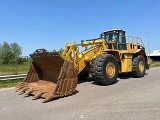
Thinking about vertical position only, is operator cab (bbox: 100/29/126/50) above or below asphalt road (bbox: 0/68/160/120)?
above

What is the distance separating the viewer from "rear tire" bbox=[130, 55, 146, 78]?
12.3 meters

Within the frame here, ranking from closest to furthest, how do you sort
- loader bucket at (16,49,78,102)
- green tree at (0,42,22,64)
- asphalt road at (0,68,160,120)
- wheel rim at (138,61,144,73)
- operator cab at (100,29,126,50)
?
asphalt road at (0,68,160,120) < loader bucket at (16,49,78,102) < operator cab at (100,29,126,50) < wheel rim at (138,61,144,73) < green tree at (0,42,22,64)

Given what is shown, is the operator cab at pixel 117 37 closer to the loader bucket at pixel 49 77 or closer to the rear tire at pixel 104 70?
the rear tire at pixel 104 70

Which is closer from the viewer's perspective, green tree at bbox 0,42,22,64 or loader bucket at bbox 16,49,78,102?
loader bucket at bbox 16,49,78,102

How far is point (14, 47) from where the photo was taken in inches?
3172

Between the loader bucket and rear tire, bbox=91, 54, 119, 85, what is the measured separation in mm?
1601

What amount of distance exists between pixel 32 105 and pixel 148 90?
4488 mm

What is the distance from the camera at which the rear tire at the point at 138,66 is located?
12.3 meters

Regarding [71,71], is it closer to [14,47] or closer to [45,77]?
[45,77]

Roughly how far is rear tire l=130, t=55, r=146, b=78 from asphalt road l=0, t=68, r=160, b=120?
3.89 metres

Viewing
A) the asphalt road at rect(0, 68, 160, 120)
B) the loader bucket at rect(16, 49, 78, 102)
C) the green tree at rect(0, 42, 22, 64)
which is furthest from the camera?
the green tree at rect(0, 42, 22, 64)

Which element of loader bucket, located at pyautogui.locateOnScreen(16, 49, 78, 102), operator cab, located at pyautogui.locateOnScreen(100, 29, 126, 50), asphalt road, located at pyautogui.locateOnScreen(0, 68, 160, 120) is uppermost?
operator cab, located at pyautogui.locateOnScreen(100, 29, 126, 50)

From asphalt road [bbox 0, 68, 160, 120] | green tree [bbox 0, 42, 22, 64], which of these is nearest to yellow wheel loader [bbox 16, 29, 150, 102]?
asphalt road [bbox 0, 68, 160, 120]

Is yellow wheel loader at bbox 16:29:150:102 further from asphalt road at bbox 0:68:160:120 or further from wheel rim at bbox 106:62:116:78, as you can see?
asphalt road at bbox 0:68:160:120
